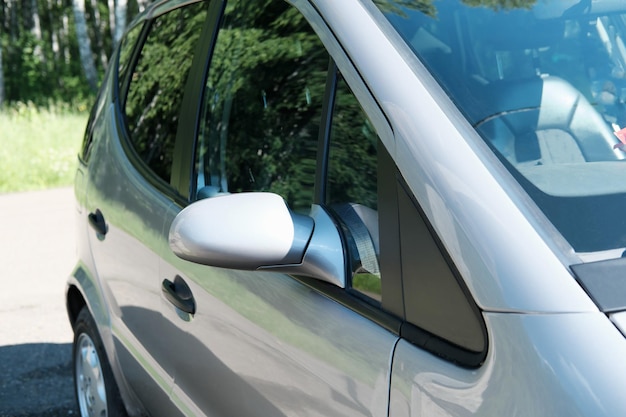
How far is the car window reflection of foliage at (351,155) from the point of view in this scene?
74.5 inches

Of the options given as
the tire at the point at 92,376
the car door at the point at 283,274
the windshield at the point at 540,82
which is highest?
the windshield at the point at 540,82

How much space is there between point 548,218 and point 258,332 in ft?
2.51

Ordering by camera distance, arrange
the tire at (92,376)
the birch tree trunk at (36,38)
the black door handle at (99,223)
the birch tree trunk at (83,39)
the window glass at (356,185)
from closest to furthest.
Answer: the window glass at (356,185) < the black door handle at (99,223) < the tire at (92,376) < the birch tree trunk at (83,39) < the birch tree trunk at (36,38)

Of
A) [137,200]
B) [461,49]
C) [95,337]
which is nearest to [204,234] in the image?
[461,49]

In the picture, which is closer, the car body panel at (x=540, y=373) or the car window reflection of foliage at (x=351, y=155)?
the car body panel at (x=540, y=373)

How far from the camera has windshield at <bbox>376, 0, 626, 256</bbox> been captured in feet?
5.47

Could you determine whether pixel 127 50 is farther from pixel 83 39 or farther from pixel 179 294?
pixel 83 39

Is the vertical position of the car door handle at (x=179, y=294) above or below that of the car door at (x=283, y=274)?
below

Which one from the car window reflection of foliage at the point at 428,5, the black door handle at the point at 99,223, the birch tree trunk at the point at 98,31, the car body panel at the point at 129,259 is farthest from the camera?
the birch tree trunk at the point at 98,31

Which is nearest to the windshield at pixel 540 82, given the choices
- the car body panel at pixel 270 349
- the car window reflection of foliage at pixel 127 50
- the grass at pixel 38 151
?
the car body panel at pixel 270 349

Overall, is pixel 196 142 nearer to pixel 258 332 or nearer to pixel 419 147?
pixel 258 332

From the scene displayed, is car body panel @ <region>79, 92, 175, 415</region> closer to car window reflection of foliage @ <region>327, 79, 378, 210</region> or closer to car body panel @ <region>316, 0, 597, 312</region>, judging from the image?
car window reflection of foliage @ <region>327, 79, 378, 210</region>

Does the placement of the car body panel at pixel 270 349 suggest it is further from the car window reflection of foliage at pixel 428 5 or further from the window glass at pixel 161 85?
the car window reflection of foliage at pixel 428 5

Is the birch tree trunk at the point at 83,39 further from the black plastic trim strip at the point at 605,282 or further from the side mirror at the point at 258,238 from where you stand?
the black plastic trim strip at the point at 605,282
